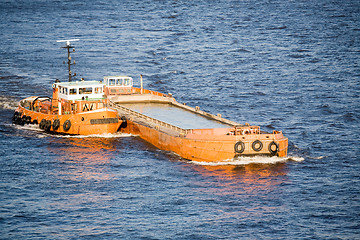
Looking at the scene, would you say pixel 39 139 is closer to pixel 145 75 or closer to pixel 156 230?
pixel 156 230

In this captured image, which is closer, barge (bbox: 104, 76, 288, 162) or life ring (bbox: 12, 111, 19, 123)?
barge (bbox: 104, 76, 288, 162)

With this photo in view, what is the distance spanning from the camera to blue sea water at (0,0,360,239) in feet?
112

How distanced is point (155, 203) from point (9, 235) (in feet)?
27.8

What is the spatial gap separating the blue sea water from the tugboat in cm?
99

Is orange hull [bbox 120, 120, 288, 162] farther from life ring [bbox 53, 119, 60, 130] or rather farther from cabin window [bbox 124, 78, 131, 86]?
cabin window [bbox 124, 78, 131, 86]

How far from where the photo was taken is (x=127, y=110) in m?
52.4

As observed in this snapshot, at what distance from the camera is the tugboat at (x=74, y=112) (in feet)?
163

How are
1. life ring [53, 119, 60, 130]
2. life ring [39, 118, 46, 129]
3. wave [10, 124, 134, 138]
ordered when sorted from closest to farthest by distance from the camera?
wave [10, 124, 134, 138]
life ring [53, 119, 60, 130]
life ring [39, 118, 46, 129]

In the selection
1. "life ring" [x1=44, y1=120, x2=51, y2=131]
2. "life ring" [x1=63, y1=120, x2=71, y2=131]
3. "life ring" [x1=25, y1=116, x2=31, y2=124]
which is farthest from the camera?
"life ring" [x1=25, y1=116, x2=31, y2=124]

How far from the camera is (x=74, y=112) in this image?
168 ft

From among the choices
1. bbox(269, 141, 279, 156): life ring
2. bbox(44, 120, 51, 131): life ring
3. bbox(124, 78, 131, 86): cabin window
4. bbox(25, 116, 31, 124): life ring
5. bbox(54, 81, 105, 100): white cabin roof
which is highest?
bbox(124, 78, 131, 86): cabin window

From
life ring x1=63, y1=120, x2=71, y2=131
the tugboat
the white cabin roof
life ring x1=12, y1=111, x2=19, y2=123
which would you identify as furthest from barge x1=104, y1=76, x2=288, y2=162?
life ring x1=12, y1=111, x2=19, y2=123

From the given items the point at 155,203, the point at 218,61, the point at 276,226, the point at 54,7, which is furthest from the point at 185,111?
the point at 54,7

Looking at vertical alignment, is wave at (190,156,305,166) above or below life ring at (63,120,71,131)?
below
